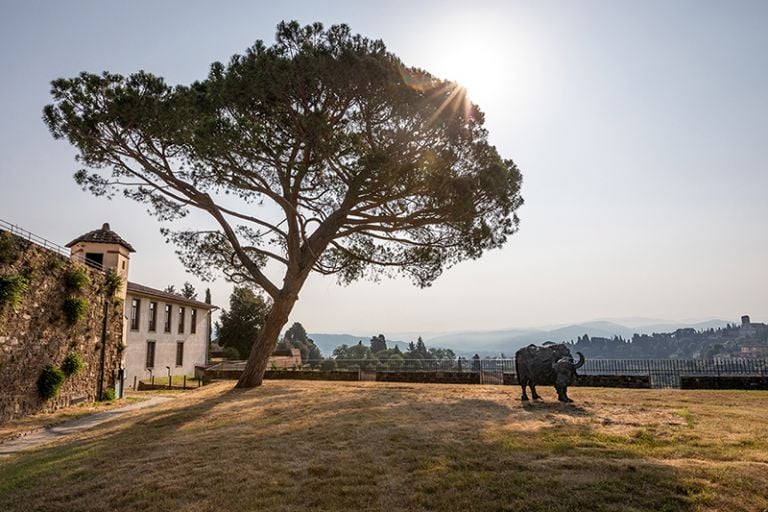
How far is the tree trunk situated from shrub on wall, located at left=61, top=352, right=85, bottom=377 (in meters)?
5.08

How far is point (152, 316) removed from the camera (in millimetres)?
29344

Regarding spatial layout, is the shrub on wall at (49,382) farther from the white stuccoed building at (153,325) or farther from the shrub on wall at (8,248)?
the white stuccoed building at (153,325)

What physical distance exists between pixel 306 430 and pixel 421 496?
13.9ft

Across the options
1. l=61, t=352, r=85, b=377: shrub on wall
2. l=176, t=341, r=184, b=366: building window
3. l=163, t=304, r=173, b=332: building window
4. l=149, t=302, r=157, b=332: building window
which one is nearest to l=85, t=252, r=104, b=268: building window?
l=61, t=352, r=85, b=377: shrub on wall

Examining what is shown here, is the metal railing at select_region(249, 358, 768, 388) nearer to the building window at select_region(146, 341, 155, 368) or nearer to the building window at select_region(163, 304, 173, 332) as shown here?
the building window at select_region(146, 341, 155, 368)

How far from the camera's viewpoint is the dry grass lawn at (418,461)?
498 centimetres

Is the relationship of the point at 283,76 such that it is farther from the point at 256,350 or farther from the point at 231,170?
the point at 256,350

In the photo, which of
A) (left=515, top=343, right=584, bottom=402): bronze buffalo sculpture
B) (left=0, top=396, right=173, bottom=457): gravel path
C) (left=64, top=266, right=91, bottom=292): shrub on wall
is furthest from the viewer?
(left=64, top=266, right=91, bottom=292): shrub on wall

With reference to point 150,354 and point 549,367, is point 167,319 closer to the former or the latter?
point 150,354

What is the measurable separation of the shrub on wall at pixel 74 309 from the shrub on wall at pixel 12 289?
250 centimetres

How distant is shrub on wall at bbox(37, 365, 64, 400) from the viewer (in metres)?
13.2

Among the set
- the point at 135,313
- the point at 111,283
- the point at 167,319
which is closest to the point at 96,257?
the point at 111,283

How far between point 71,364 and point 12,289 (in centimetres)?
406

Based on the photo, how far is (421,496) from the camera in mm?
5152
